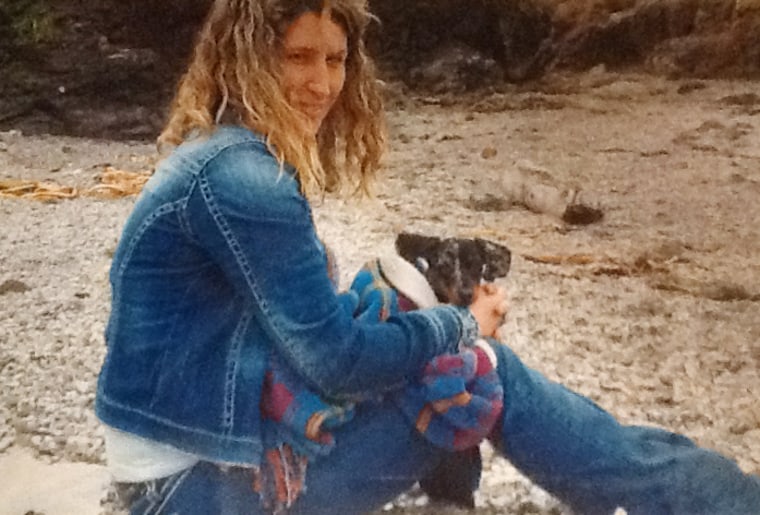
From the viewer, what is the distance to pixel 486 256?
2.65 feet

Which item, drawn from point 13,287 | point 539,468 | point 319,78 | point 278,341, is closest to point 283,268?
point 278,341

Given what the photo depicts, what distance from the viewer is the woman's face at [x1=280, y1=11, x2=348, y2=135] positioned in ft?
2.34

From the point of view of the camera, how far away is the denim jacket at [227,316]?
683 mm

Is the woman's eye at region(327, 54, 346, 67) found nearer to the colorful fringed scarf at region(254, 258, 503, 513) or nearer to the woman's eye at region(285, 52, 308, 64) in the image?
the woman's eye at region(285, 52, 308, 64)

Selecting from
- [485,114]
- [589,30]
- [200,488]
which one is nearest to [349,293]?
[200,488]

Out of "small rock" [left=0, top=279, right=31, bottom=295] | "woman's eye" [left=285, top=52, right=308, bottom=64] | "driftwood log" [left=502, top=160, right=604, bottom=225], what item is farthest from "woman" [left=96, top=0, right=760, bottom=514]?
"small rock" [left=0, top=279, right=31, bottom=295]

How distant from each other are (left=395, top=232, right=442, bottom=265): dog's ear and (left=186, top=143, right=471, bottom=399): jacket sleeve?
94mm

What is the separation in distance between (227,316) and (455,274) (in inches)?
8.2

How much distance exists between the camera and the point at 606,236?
0.95m

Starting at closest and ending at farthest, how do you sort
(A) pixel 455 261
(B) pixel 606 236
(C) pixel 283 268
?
(C) pixel 283 268, (A) pixel 455 261, (B) pixel 606 236

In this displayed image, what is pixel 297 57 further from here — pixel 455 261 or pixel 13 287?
pixel 13 287

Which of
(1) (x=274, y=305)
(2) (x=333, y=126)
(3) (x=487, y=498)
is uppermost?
(2) (x=333, y=126)

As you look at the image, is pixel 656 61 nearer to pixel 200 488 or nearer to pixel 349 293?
pixel 349 293

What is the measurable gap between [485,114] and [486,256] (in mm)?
240
